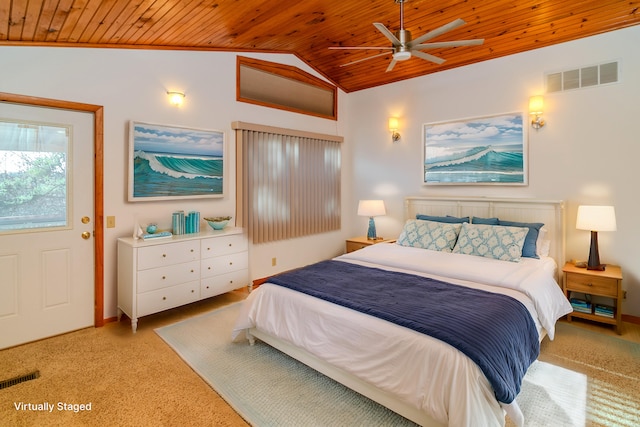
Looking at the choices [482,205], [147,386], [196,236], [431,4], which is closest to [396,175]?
[482,205]

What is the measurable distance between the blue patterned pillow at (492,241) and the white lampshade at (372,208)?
54.2 inches

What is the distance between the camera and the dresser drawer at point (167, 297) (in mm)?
3227

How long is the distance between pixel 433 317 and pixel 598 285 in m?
2.18

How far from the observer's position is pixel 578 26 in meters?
3.37

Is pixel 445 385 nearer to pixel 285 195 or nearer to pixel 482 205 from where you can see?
pixel 482 205

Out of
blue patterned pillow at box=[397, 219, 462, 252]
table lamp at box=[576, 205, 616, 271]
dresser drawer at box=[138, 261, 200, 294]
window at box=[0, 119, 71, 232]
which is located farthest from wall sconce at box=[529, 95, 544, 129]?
window at box=[0, 119, 71, 232]

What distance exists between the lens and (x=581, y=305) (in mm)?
3332

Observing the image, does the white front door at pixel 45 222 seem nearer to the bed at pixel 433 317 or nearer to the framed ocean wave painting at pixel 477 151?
the bed at pixel 433 317

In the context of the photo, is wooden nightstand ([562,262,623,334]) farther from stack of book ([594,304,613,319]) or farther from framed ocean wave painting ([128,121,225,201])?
framed ocean wave painting ([128,121,225,201])

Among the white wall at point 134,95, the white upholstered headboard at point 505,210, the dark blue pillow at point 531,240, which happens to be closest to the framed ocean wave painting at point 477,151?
Answer: the white upholstered headboard at point 505,210

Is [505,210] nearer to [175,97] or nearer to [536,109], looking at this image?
[536,109]

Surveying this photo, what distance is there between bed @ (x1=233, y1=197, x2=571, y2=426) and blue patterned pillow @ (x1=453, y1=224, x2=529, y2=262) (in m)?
0.01

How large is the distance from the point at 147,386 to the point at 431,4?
3943 millimetres

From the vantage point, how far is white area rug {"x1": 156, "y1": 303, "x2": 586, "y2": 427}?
2.05 metres
